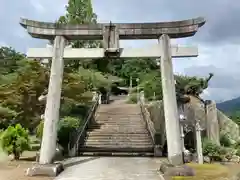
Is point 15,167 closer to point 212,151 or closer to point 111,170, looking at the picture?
point 111,170

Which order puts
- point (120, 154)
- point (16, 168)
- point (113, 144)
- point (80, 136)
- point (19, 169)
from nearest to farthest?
point (19, 169), point (16, 168), point (120, 154), point (80, 136), point (113, 144)

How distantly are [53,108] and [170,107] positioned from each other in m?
4.43

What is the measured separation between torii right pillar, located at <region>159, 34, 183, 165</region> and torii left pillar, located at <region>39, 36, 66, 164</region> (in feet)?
13.4

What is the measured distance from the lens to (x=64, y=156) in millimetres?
14688

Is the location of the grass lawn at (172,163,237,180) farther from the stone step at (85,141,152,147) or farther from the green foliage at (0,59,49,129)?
the green foliage at (0,59,49,129)

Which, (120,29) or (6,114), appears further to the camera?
(6,114)

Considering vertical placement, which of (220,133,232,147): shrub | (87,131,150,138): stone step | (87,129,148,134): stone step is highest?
(87,129,148,134): stone step

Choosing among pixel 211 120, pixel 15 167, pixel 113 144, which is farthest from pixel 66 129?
pixel 211 120

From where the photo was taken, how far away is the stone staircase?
52.3 feet

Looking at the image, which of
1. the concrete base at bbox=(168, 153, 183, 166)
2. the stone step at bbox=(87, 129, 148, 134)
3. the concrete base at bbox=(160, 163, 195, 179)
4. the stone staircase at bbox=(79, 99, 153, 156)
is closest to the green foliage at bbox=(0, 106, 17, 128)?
the stone staircase at bbox=(79, 99, 153, 156)

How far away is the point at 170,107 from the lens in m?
11.0

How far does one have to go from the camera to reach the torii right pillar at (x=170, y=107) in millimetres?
10578

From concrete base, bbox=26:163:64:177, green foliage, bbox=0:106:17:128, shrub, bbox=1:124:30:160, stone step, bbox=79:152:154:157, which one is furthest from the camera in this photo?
green foliage, bbox=0:106:17:128

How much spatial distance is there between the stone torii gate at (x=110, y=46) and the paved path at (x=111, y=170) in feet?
5.64
